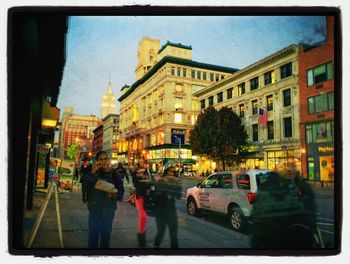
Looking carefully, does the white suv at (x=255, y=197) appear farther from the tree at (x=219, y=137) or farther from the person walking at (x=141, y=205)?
the tree at (x=219, y=137)

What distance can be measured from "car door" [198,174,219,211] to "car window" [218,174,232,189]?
0.23m

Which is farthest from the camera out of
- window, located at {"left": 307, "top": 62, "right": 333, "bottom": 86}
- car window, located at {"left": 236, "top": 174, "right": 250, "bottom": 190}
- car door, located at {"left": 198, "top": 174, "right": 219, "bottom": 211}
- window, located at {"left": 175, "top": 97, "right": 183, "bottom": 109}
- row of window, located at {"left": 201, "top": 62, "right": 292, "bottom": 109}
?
window, located at {"left": 175, "top": 97, "right": 183, "bottom": 109}

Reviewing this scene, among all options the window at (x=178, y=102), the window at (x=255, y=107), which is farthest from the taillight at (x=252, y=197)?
the window at (x=178, y=102)

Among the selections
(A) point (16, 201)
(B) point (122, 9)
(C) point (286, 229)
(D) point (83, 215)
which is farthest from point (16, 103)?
(C) point (286, 229)

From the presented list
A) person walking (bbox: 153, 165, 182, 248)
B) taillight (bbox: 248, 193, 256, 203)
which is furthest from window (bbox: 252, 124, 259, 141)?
person walking (bbox: 153, 165, 182, 248)

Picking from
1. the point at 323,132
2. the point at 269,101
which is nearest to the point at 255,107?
the point at 269,101

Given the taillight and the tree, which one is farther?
the tree

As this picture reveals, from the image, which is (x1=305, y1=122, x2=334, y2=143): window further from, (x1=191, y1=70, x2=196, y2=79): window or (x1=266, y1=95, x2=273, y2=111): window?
(x1=191, y1=70, x2=196, y2=79): window

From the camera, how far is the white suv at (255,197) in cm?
529

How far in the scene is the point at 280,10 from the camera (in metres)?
4.14

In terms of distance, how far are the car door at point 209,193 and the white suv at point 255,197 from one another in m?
0.24

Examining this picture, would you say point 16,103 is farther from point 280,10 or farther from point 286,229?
point 286,229

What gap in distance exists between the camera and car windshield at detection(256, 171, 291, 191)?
543cm

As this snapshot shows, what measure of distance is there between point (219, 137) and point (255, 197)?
853 cm
